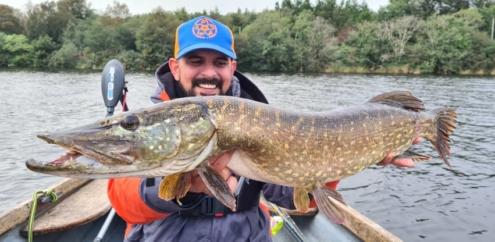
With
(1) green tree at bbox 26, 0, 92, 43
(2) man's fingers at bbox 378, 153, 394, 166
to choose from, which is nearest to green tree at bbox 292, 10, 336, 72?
(1) green tree at bbox 26, 0, 92, 43

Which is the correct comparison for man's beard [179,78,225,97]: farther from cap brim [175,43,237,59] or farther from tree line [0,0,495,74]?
tree line [0,0,495,74]

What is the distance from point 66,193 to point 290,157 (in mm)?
3475

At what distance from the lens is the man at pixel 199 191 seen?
236 centimetres

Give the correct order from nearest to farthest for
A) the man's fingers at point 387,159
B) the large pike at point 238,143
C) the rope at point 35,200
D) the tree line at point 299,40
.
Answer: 1. the large pike at point 238,143
2. the man's fingers at point 387,159
3. the rope at point 35,200
4. the tree line at point 299,40

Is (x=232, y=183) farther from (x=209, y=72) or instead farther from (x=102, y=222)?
(x=102, y=222)

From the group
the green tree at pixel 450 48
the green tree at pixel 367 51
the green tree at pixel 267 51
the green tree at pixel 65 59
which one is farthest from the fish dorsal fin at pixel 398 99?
the green tree at pixel 65 59

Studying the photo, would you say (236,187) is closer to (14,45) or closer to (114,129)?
(114,129)

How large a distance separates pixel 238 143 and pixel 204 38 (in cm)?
98

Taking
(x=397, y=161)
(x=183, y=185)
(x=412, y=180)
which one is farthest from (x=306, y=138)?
(x=412, y=180)

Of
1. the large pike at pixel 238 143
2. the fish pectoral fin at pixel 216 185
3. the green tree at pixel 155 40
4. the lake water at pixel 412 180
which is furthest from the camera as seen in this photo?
the green tree at pixel 155 40

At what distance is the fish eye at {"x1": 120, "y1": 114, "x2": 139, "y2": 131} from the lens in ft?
6.35

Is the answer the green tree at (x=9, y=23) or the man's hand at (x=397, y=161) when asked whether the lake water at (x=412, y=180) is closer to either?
the man's hand at (x=397, y=161)

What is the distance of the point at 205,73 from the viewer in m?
2.90

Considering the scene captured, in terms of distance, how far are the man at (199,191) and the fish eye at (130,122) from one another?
0.39 metres
